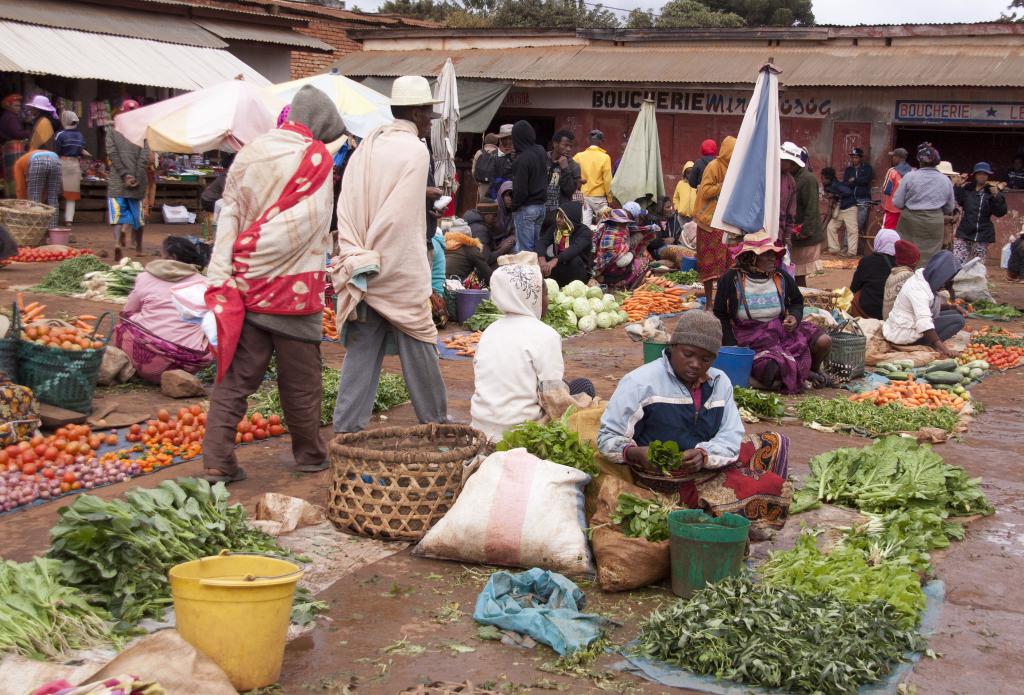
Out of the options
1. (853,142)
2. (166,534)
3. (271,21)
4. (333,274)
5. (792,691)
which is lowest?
(792,691)

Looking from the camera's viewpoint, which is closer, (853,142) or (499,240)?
(499,240)

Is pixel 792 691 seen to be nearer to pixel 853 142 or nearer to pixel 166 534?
pixel 166 534

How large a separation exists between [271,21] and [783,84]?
1122 centimetres

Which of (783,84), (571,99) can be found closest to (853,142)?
(783,84)

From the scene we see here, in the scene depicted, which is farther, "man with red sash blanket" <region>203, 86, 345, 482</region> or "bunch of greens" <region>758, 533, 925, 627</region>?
"man with red sash blanket" <region>203, 86, 345, 482</region>

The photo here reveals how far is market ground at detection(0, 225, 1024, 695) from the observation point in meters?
3.86

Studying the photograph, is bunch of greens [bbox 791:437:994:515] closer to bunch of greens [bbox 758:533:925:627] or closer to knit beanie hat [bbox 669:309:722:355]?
bunch of greens [bbox 758:533:925:627]

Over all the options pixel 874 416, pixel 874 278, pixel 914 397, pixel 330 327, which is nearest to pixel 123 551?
pixel 874 416

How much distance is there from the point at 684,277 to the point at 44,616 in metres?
11.8

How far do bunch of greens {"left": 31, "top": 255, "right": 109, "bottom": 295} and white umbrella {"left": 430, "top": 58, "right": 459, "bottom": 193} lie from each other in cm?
397

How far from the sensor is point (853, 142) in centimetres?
1917

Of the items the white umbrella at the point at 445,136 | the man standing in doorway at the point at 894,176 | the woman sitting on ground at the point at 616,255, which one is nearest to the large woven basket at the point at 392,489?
the white umbrella at the point at 445,136

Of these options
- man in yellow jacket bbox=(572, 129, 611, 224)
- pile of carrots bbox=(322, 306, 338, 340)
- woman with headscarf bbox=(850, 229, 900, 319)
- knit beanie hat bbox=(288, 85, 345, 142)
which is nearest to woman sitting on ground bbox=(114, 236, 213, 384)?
pile of carrots bbox=(322, 306, 338, 340)

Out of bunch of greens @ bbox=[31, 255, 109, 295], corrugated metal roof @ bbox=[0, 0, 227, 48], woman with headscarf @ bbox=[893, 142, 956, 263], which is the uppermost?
corrugated metal roof @ bbox=[0, 0, 227, 48]
